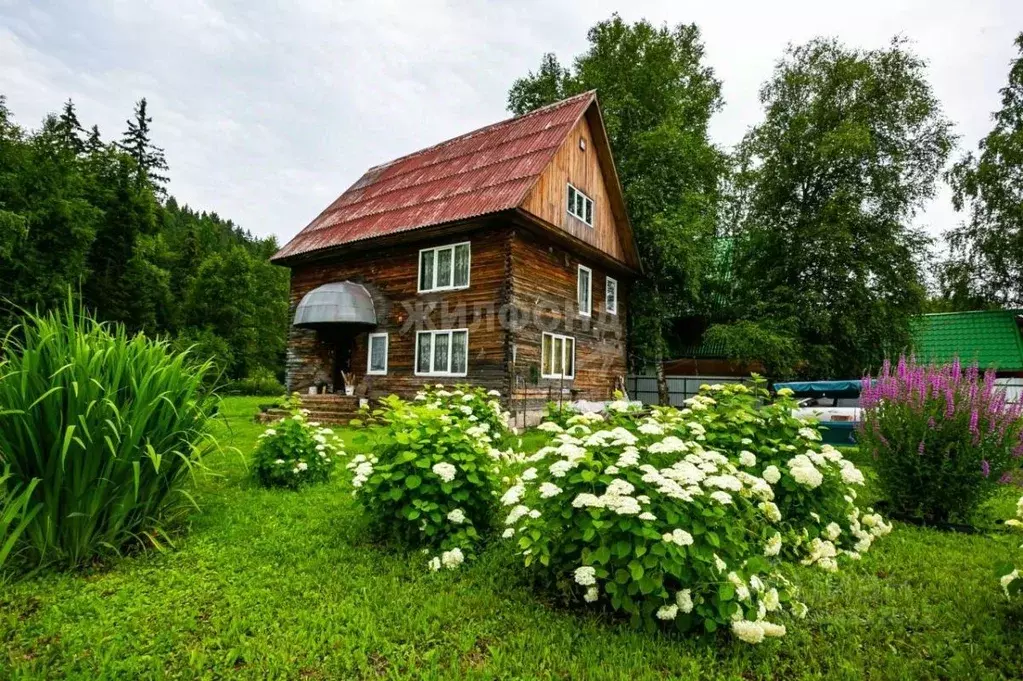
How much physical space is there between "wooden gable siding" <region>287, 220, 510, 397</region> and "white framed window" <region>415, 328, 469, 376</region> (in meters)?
0.16

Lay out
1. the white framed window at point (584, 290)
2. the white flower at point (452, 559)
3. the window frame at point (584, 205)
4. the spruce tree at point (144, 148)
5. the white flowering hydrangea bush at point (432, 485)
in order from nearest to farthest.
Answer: the white flower at point (452, 559), the white flowering hydrangea bush at point (432, 485), the window frame at point (584, 205), the white framed window at point (584, 290), the spruce tree at point (144, 148)

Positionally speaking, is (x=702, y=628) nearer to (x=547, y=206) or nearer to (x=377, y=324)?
(x=547, y=206)

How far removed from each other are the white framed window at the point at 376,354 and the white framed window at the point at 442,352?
125cm

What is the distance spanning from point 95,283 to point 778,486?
33.0m

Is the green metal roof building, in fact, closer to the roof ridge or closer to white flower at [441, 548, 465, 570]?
the roof ridge

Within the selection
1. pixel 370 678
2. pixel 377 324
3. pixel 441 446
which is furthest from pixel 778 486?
pixel 377 324

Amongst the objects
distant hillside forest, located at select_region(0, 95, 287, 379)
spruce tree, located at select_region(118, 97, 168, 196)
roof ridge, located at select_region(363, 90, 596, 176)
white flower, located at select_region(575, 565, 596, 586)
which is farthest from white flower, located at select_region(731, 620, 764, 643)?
spruce tree, located at select_region(118, 97, 168, 196)

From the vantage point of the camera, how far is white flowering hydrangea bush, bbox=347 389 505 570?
380 centimetres

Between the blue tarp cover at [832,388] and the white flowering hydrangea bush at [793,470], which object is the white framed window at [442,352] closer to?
the blue tarp cover at [832,388]

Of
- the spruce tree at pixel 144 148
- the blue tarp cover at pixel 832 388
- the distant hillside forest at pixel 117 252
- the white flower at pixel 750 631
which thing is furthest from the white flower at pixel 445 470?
the spruce tree at pixel 144 148

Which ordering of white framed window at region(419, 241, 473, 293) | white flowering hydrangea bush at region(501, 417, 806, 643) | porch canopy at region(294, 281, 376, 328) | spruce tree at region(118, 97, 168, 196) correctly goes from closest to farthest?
white flowering hydrangea bush at region(501, 417, 806, 643) → white framed window at region(419, 241, 473, 293) → porch canopy at region(294, 281, 376, 328) → spruce tree at region(118, 97, 168, 196)

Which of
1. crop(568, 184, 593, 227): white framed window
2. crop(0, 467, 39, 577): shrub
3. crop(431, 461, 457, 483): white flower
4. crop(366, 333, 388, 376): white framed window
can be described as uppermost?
crop(568, 184, 593, 227): white framed window

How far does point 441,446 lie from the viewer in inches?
155

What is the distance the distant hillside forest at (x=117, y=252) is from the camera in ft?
68.4
